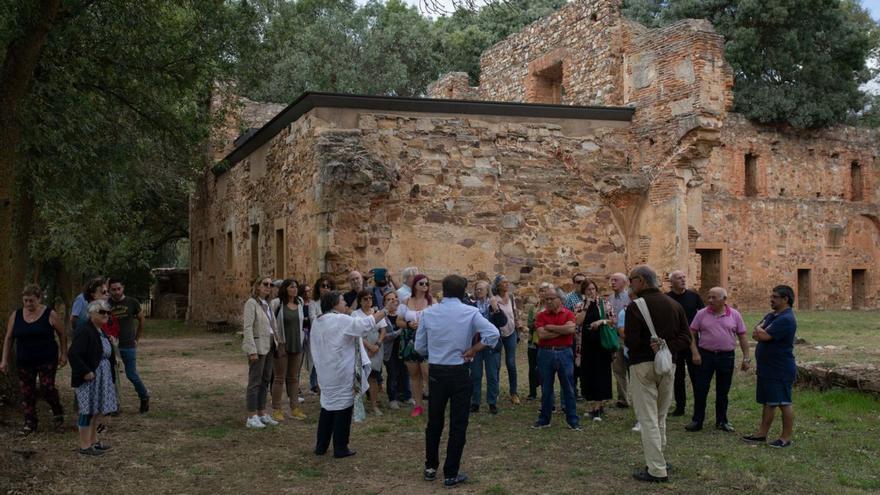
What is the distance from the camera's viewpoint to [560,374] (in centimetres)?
789

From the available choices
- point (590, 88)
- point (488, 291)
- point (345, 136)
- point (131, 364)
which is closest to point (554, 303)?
point (488, 291)

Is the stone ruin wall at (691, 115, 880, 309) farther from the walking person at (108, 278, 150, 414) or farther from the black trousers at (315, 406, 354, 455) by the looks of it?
the black trousers at (315, 406, 354, 455)

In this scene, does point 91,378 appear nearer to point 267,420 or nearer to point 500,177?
point 267,420

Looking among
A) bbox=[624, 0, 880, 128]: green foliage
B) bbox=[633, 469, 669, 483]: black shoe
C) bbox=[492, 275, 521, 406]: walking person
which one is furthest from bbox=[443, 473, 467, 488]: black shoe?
bbox=[624, 0, 880, 128]: green foliage

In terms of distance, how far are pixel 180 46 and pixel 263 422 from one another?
208 inches

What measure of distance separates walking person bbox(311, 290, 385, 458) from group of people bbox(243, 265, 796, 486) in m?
0.01

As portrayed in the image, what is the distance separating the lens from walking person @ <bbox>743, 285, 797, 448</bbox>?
6977mm

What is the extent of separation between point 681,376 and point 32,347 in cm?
679

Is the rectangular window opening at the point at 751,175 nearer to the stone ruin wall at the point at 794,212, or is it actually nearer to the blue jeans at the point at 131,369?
the stone ruin wall at the point at 794,212

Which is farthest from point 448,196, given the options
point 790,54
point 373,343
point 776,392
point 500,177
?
point 790,54

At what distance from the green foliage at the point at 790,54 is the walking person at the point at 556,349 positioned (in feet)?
83.6

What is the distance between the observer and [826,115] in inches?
1198

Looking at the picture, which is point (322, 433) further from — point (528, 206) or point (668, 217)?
point (668, 217)

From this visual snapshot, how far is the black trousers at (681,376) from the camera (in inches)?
317
